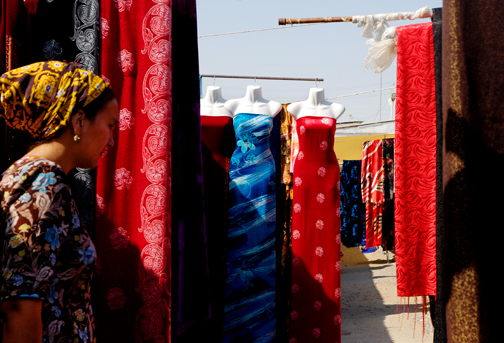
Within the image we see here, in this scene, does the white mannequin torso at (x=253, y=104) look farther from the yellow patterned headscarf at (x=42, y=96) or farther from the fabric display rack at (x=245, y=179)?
the yellow patterned headscarf at (x=42, y=96)

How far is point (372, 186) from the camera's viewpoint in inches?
268

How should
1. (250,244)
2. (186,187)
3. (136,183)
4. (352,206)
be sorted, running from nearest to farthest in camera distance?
(136,183) < (186,187) < (250,244) < (352,206)

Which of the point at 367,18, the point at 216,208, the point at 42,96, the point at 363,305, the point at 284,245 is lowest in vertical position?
the point at 363,305

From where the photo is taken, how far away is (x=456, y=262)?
4.08ft

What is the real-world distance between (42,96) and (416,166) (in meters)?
1.95

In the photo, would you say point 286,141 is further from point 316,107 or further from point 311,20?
point 311,20

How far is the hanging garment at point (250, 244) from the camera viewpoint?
311 centimetres

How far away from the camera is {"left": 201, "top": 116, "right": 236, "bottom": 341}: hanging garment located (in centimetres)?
313

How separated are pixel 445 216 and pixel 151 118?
110cm

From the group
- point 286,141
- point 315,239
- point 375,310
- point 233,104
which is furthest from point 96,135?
point 375,310

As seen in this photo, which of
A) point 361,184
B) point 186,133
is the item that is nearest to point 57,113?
point 186,133

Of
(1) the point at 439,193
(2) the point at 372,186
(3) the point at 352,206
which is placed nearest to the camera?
(1) the point at 439,193

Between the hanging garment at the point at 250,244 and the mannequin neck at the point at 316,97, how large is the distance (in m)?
0.52

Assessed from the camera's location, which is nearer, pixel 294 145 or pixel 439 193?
pixel 439 193
